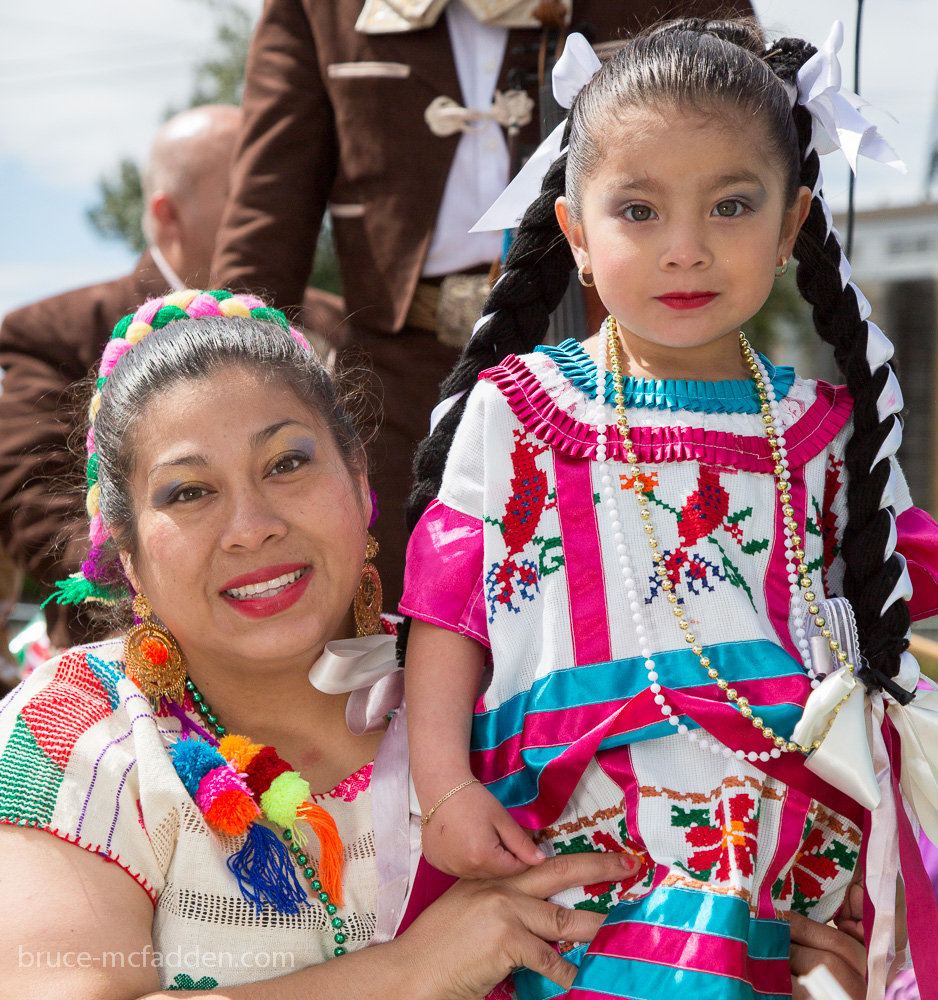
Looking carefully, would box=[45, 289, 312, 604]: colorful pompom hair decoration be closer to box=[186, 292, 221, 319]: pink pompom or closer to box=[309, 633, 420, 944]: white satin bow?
box=[186, 292, 221, 319]: pink pompom

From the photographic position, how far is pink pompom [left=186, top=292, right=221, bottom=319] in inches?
77.9

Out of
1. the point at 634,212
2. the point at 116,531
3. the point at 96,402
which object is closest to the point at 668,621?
the point at 634,212

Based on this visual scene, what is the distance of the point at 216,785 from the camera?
5.47 feet

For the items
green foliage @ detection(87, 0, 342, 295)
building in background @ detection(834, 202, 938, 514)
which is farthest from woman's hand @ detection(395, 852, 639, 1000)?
green foliage @ detection(87, 0, 342, 295)

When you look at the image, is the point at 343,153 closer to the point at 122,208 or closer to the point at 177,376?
the point at 177,376

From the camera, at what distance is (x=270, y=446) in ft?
5.85

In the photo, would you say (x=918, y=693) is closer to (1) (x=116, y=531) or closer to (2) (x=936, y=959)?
(2) (x=936, y=959)

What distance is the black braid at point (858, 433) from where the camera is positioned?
1.62 m

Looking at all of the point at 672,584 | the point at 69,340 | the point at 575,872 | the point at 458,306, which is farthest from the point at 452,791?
the point at 69,340

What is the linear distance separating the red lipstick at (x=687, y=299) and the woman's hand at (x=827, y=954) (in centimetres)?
85

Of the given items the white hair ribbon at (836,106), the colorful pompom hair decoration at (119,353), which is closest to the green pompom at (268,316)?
the colorful pompom hair decoration at (119,353)

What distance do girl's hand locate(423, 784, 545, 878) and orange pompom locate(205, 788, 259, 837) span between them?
0.26m

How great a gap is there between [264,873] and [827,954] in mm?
788

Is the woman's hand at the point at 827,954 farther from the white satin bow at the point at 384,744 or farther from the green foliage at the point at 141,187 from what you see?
the green foliage at the point at 141,187
